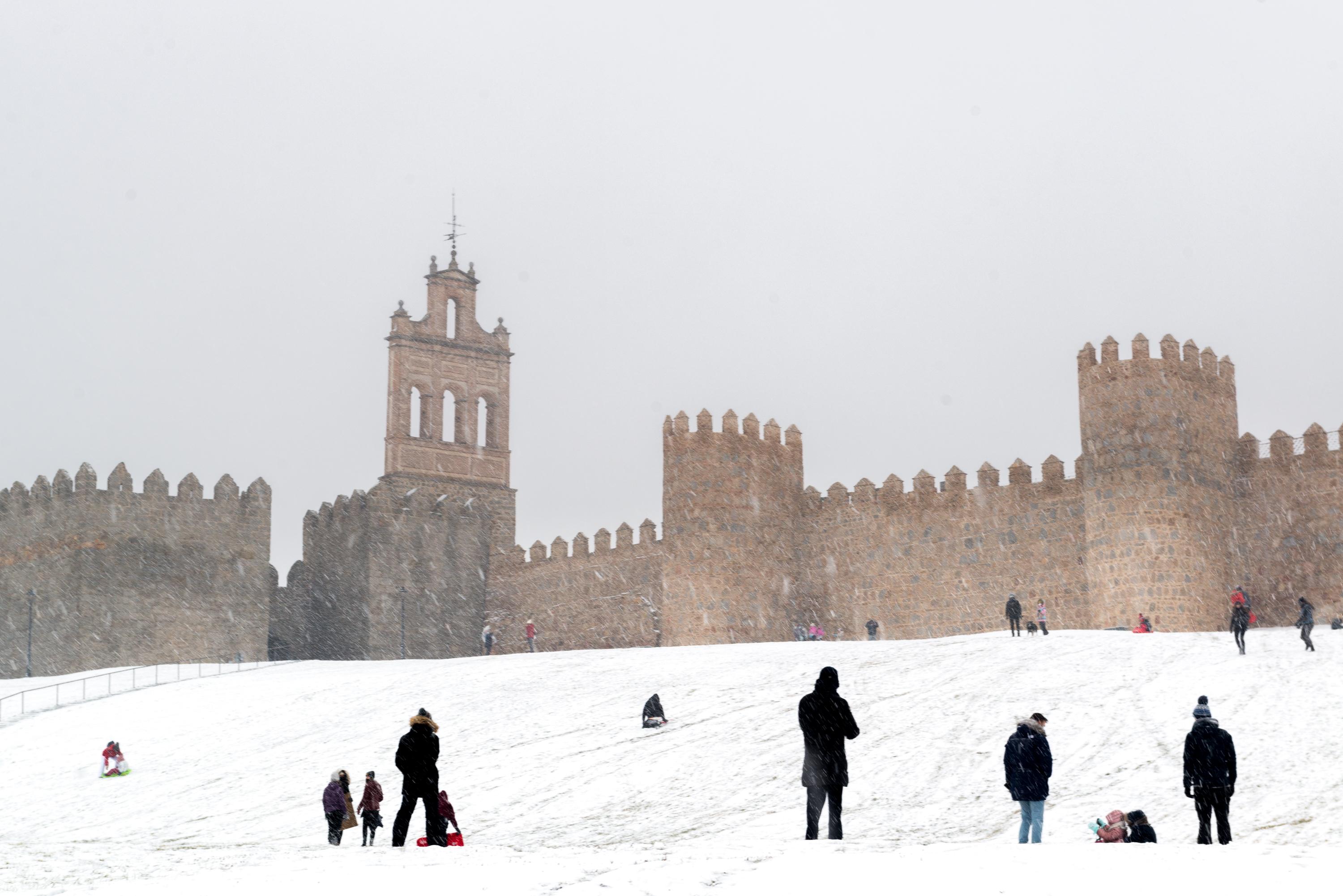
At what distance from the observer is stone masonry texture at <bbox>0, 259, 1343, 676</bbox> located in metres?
28.9

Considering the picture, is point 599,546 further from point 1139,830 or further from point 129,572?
point 1139,830

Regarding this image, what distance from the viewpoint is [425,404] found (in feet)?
147

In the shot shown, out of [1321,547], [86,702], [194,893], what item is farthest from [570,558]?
[194,893]

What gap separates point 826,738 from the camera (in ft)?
35.3

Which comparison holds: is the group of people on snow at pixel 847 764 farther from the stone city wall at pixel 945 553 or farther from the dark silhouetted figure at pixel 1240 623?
the stone city wall at pixel 945 553

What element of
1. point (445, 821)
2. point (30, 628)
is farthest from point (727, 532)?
point (445, 821)

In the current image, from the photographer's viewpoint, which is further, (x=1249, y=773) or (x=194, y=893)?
(x=1249, y=773)

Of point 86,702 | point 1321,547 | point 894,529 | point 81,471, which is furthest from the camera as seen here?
point 81,471

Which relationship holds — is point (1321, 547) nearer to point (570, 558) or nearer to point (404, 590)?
point (570, 558)

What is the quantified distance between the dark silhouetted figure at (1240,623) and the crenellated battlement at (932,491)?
887 centimetres

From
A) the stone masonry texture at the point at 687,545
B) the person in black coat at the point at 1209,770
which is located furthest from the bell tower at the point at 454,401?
the person in black coat at the point at 1209,770

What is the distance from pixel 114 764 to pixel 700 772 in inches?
301

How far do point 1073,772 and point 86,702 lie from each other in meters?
17.2

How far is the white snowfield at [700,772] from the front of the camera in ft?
29.8
